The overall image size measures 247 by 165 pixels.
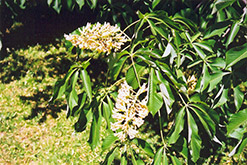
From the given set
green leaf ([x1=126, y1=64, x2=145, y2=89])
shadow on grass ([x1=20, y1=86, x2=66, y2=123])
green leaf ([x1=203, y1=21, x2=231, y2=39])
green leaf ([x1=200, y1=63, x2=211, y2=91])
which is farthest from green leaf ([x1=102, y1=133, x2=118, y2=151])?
shadow on grass ([x1=20, y1=86, x2=66, y2=123])

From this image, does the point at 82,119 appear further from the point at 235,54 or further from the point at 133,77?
the point at 235,54

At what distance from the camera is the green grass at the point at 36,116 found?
3.18m

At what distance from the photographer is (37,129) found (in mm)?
3553

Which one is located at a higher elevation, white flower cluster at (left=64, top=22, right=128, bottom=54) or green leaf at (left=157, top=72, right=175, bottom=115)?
white flower cluster at (left=64, top=22, right=128, bottom=54)

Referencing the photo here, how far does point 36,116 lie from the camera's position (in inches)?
148

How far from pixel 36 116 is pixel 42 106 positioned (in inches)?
8.7

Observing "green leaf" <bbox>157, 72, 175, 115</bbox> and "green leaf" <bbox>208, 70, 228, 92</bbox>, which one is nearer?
"green leaf" <bbox>157, 72, 175, 115</bbox>

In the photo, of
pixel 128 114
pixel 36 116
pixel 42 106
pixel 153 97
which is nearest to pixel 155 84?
pixel 153 97

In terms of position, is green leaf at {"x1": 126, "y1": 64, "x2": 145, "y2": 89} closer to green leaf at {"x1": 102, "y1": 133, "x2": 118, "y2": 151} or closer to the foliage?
the foliage

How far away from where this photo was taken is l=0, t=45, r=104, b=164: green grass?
125 inches

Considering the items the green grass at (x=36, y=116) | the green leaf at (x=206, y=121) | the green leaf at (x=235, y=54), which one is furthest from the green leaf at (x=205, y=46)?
the green grass at (x=36, y=116)

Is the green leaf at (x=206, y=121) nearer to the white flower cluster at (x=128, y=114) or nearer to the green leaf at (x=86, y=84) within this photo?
the white flower cluster at (x=128, y=114)

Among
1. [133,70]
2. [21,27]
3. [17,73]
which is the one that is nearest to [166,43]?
[133,70]

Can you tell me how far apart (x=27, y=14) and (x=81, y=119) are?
492cm
